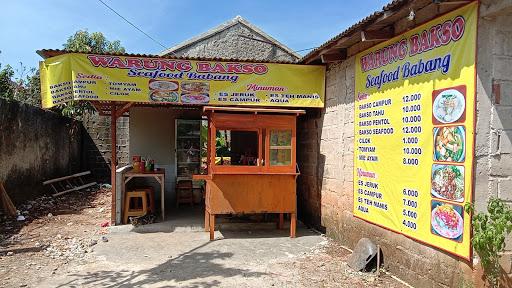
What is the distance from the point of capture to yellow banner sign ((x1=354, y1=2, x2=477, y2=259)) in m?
3.96

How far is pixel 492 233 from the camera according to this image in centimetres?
355

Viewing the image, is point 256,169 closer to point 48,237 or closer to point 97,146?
point 48,237

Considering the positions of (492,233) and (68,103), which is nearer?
(492,233)

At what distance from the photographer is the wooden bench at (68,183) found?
11000 mm

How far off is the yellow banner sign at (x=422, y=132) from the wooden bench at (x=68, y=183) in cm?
879

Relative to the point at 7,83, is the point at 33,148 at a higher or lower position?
lower

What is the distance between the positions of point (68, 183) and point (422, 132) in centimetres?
1078

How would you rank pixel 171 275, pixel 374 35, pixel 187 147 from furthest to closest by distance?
pixel 187 147
pixel 374 35
pixel 171 275

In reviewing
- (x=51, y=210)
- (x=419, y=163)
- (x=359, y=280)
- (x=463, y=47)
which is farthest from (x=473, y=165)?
(x=51, y=210)

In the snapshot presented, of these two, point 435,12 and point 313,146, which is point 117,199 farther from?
point 435,12

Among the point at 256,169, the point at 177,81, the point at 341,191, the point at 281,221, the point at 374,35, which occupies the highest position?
the point at 374,35

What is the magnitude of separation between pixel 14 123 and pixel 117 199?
350 cm

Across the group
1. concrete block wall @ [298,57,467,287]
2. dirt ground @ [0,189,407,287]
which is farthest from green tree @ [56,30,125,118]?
concrete block wall @ [298,57,467,287]

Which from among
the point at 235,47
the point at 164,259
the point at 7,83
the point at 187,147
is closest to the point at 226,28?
the point at 235,47
